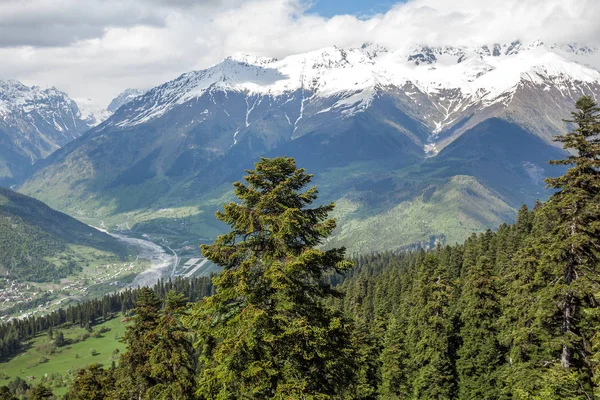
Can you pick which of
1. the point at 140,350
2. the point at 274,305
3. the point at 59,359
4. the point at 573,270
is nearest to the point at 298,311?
the point at 274,305

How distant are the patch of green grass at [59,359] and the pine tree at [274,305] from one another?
153674mm

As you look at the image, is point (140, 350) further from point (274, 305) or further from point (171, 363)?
point (274, 305)

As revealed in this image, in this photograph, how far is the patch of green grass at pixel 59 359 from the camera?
529 feet

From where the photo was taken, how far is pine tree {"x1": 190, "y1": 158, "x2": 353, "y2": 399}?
21.2 meters

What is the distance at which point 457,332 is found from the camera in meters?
61.1

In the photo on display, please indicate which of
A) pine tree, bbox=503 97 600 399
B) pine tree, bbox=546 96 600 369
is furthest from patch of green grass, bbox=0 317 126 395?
pine tree, bbox=546 96 600 369

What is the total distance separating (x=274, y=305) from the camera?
22531 millimetres

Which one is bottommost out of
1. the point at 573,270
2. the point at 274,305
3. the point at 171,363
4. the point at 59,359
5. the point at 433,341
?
the point at 59,359

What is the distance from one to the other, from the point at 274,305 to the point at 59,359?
18791 cm

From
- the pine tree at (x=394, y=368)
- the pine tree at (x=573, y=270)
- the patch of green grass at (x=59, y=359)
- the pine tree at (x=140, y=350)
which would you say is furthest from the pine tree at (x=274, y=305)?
the patch of green grass at (x=59, y=359)

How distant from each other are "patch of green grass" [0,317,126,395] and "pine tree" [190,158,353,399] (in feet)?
504

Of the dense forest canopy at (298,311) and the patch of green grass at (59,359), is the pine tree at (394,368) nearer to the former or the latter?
the dense forest canopy at (298,311)

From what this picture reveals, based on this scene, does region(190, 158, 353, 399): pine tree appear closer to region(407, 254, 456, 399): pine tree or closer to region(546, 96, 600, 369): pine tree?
region(546, 96, 600, 369): pine tree

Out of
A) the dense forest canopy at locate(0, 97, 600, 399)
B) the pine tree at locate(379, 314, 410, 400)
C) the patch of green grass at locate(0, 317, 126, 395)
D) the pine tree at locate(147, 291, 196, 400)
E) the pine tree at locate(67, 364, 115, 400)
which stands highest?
the dense forest canopy at locate(0, 97, 600, 399)
